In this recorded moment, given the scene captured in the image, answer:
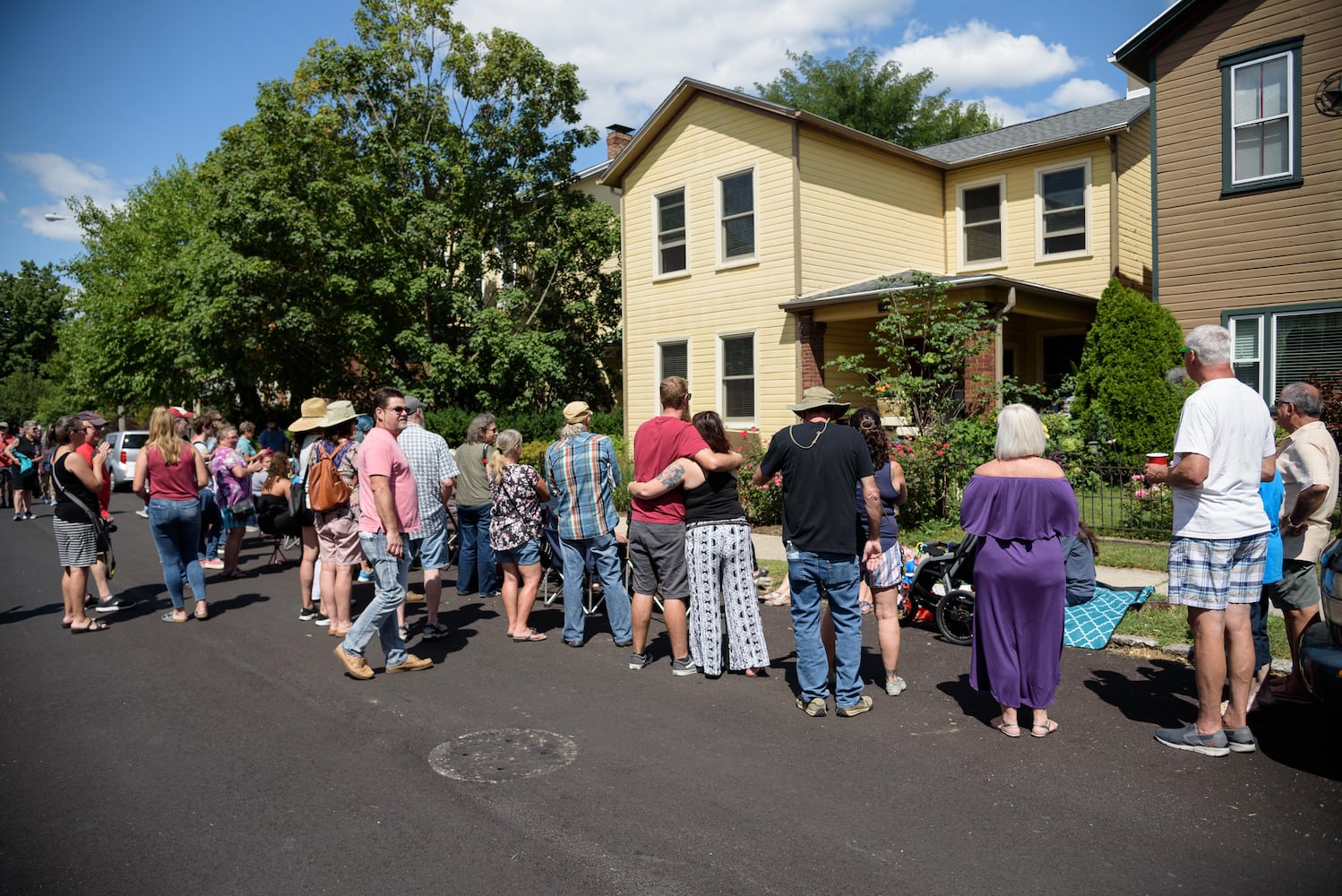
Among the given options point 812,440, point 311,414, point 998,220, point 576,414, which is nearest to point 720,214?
point 998,220

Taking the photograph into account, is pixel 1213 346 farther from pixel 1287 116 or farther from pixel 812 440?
pixel 1287 116

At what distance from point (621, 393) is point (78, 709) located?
1818 cm

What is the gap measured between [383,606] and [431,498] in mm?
1512

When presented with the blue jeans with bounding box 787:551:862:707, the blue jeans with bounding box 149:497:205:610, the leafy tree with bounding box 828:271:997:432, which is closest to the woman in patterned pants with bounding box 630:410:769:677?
the blue jeans with bounding box 787:551:862:707

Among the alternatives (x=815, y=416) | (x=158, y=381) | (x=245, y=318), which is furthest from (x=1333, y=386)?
(x=158, y=381)

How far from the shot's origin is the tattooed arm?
638 cm

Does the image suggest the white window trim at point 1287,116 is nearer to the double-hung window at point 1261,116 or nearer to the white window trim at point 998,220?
the double-hung window at point 1261,116

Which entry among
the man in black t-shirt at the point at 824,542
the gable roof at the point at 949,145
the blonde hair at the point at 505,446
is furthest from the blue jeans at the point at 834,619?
the gable roof at the point at 949,145

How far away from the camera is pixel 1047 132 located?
1914 cm

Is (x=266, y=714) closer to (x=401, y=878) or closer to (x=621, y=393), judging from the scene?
(x=401, y=878)

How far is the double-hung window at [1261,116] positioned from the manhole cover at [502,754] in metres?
13.5

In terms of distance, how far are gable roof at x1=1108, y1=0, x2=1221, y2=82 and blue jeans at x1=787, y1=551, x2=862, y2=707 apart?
1260 cm

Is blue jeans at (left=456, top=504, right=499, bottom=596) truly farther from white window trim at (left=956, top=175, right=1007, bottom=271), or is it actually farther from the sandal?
white window trim at (left=956, top=175, right=1007, bottom=271)

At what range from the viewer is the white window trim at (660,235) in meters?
19.6
